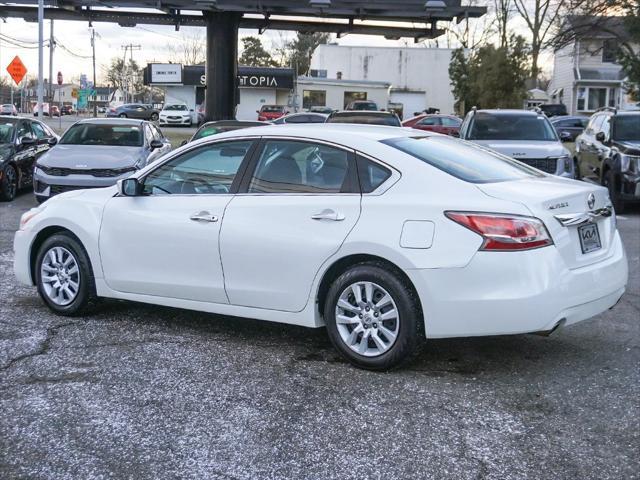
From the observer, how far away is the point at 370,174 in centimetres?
507

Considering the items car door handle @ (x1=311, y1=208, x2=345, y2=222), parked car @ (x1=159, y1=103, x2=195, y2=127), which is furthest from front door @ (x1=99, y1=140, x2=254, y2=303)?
parked car @ (x1=159, y1=103, x2=195, y2=127)

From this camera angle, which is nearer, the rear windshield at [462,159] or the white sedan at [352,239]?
the white sedan at [352,239]

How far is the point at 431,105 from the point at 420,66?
10.9ft

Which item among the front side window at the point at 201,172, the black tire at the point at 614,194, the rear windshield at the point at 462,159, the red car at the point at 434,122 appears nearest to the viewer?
the rear windshield at the point at 462,159

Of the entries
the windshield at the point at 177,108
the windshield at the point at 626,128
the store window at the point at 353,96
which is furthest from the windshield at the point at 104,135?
the store window at the point at 353,96

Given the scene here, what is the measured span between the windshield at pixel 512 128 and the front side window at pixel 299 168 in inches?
362

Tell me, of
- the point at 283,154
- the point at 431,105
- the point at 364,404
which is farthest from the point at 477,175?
the point at 431,105

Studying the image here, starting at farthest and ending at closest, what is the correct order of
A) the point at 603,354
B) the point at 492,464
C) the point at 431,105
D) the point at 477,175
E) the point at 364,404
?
the point at 431,105, the point at 603,354, the point at 477,175, the point at 364,404, the point at 492,464

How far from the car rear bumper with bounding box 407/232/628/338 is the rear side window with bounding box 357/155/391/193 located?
663 millimetres

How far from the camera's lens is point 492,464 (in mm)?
3721

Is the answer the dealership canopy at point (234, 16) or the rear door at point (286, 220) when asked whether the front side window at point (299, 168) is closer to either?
the rear door at point (286, 220)

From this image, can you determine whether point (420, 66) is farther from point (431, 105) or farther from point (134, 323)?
point (134, 323)

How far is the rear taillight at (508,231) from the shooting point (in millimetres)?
4543

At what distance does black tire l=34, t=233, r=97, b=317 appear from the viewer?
608 centimetres
